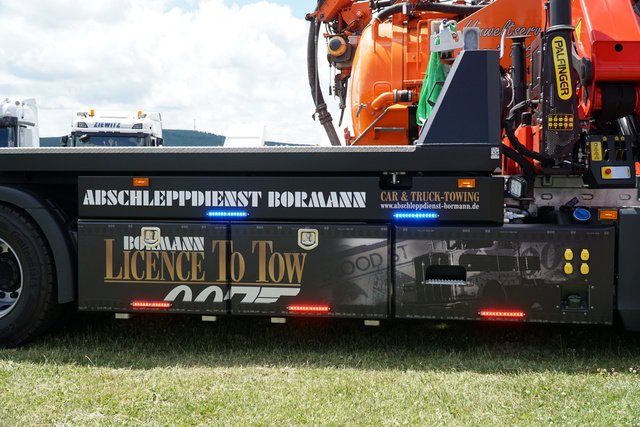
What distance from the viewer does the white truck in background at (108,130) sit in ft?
42.4

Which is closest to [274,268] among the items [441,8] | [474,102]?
[474,102]

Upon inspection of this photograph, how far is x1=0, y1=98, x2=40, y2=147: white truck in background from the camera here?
11484 millimetres

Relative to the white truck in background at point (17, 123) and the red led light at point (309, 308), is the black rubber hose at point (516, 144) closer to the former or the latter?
the red led light at point (309, 308)

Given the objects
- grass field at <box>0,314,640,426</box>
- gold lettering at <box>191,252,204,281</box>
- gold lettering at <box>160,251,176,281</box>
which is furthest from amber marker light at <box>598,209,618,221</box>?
gold lettering at <box>160,251,176,281</box>

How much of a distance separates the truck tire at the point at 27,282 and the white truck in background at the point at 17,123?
7.44 meters

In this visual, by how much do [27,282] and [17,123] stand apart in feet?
26.0

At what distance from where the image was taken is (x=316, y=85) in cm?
746

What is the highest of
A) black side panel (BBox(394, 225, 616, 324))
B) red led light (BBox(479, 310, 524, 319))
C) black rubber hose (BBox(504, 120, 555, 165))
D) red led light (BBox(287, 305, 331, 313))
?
black rubber hose (BBox(504, 120, 555, 165))

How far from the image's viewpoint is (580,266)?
436cm

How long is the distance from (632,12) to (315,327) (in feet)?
11.1

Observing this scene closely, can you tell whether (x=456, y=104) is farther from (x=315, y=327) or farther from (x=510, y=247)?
(x=315, y=327)

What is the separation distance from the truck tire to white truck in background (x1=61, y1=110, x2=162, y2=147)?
842 cm

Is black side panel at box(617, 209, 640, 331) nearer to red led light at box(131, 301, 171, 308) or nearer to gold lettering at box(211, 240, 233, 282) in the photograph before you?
gold lettering at box(211, 240, 233, 282)

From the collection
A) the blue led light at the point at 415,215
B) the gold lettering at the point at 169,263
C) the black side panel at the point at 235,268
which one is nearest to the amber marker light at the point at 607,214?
the blue led light at the point at 415,215
